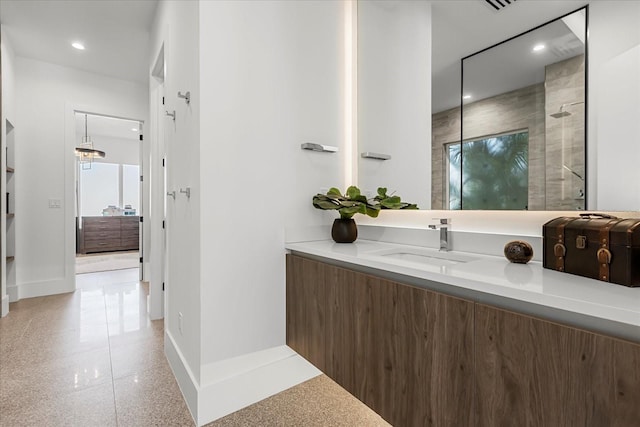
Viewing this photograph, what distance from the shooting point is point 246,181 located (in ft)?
5.52

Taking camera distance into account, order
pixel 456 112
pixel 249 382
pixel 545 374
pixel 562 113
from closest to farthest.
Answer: pixel 545 374 → pixel 562 113 → pixel 456 112 → pixel 249 382

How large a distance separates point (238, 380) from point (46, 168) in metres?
4.01

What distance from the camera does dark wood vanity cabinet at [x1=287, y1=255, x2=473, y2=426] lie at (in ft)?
3.04

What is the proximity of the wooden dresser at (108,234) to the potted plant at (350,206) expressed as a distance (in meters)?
7.65

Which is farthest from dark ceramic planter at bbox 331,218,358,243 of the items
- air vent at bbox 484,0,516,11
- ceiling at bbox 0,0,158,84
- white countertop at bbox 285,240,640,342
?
ceiling at bbox 0,0,158,84

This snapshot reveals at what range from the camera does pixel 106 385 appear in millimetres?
1898

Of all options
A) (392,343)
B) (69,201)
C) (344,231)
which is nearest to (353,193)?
(344,231)

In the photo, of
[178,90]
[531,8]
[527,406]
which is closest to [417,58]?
[531,8]

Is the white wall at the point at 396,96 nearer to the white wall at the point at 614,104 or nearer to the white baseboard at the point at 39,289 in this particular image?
the white wall at the point at 614,104

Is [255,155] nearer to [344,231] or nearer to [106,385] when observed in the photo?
[344,231]

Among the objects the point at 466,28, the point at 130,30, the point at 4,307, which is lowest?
the point at 4,307

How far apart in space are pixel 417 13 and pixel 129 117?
419 cm

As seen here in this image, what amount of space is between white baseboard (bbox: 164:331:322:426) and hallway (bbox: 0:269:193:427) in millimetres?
115

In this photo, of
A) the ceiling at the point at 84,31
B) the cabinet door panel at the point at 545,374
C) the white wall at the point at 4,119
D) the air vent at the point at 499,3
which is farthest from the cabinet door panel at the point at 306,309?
the white wall at the point at 4,119
